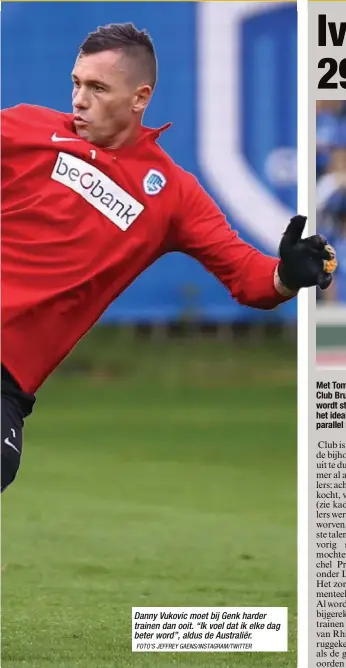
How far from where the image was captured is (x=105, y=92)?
4.28 metres

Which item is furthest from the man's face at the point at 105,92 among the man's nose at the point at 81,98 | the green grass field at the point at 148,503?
the green grass field at the point at 148,503

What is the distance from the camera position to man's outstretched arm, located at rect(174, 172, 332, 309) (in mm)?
3941

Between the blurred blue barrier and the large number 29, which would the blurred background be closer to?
the blurred blue barrier

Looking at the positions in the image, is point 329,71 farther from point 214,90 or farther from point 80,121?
point 214,90

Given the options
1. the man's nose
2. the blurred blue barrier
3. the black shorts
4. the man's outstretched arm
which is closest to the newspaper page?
the man's outstretched arm

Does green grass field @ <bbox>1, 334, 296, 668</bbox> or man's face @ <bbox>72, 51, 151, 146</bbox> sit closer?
man's face @ <bbox>72, 51, 151, 146</bbox>

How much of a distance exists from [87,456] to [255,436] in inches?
59.2

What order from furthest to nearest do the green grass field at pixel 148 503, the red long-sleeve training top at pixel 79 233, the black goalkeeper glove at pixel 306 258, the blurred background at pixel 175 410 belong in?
the blurred background at pixel 175 410 < the green grass field at pixel 148 503 < the red long-sleeve training top at pixel 79 233 < the black goalkeeper glove at pixel 306 258

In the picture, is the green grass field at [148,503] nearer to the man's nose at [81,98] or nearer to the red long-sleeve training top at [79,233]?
the red long-sleeve training top at [79,233]

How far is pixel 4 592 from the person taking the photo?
17.7ft

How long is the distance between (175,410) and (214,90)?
2753mm

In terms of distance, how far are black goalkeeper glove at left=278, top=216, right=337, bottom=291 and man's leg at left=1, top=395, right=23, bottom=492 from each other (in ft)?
2.96

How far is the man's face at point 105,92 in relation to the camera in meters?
4.26

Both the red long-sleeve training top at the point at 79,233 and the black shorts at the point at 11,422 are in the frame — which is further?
the red long-sleeve training top at the point at 79,233
